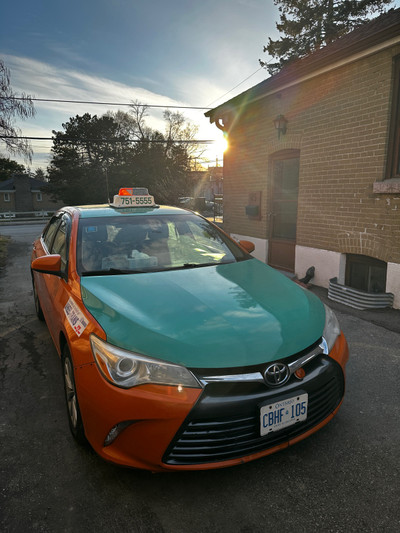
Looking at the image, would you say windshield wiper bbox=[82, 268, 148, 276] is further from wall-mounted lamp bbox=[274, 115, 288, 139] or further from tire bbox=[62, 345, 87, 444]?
wall-mounted lamp bbox=[274, 115, 288, 139]

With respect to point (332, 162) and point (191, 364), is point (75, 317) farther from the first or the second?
point (332, 162)

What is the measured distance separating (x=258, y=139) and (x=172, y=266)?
18.6 feet

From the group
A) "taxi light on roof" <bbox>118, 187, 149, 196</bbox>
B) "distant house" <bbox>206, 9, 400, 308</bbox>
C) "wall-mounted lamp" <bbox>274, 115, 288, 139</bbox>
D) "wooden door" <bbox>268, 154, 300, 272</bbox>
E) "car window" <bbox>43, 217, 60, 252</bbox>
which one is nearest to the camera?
"car window" <bbox>43, 217, 60, 252</bbox>

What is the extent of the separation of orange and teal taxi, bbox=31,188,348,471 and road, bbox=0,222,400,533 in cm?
24

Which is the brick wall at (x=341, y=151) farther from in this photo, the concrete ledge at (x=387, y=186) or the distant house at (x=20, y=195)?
the distant house at (x=20, y=195)

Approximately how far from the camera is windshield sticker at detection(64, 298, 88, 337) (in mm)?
2084

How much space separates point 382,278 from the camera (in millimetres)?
5398

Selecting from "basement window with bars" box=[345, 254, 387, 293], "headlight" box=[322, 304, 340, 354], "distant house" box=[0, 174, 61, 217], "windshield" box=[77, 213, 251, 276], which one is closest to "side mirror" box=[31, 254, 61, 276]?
"windshield" box=[77, 213, 251, 276]

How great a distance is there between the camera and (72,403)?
232 centimetres

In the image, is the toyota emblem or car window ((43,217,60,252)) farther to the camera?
car window ((43,217,60,252))

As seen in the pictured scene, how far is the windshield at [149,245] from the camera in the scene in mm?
2762

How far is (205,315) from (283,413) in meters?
0.66

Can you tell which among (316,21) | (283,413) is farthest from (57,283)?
(316,21)

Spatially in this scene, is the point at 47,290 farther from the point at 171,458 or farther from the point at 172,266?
the point at 171,458
